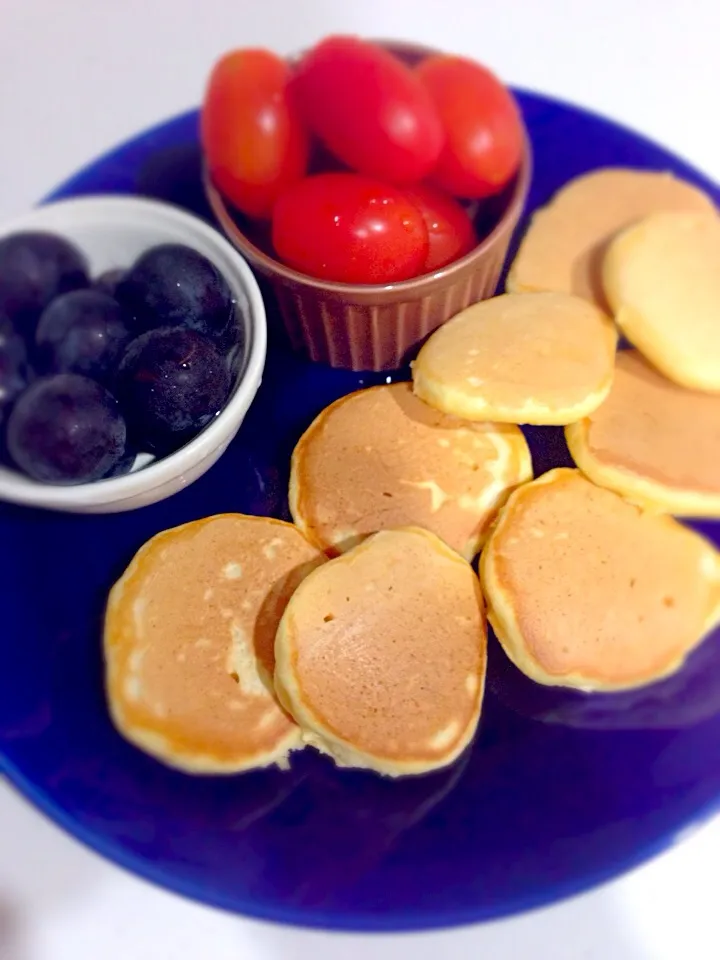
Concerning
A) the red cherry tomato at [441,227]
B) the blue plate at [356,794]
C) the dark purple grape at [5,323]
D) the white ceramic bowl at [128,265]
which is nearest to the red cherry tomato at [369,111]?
the red cherry tomato at [441,227]

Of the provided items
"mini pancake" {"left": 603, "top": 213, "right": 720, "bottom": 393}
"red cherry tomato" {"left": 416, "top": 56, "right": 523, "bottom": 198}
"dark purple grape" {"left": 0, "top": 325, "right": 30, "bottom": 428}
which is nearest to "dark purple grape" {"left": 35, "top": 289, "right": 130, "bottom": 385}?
"dark purple grape" {"left": 0, "top": 325, "right": 30, "bottom": 428}

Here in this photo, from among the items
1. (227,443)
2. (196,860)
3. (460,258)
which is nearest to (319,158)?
(460,258)

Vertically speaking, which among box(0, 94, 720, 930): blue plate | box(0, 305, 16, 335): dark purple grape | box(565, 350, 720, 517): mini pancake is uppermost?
box(0, 305, 16, 335): dark purple grape

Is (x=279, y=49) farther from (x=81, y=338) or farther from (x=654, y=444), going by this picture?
(x=654, y=444)

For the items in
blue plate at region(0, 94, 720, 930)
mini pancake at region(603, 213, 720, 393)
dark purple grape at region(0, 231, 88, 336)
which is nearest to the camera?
blue plate at region(0, 94, 720, 930)

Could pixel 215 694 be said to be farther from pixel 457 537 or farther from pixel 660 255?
pixel 660 255

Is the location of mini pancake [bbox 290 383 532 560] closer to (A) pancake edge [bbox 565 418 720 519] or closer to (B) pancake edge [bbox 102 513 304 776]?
(A) pancake edge [bbox 565 418 720 519]
